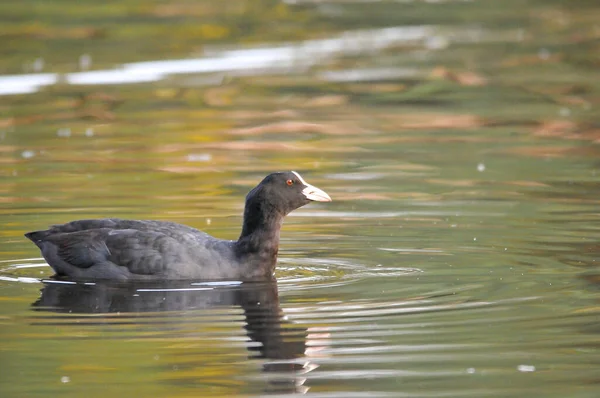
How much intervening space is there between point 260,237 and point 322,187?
3961mm

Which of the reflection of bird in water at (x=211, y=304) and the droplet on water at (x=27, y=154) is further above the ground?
the droplet on water at (x=27, y=154)

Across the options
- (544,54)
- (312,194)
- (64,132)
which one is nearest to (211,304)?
(312,194)

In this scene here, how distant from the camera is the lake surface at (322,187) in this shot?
26.8ft

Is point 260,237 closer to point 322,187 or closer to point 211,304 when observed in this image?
point 211,304

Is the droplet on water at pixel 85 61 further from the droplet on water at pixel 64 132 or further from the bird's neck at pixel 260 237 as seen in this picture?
the bird's neck at pixel 260 237

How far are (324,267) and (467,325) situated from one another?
2.26 metres

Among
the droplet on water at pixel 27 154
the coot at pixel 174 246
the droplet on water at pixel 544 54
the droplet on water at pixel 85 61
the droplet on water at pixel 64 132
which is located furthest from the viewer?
the droplet on water at pixel 544 54

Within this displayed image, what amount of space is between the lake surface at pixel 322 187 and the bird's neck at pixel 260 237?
244 mm

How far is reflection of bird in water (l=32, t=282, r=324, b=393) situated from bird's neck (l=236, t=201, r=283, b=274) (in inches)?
10.4

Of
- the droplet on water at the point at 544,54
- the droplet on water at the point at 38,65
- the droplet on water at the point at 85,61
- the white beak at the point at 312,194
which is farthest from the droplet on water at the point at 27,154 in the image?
the droplet on water at the point at 544,54

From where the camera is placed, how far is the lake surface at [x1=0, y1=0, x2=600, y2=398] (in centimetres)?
816

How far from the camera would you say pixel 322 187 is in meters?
14.8

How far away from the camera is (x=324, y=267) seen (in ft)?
36.1

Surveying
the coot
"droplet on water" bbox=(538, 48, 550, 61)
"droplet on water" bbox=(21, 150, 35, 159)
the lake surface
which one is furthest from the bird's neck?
"droplet on water" bbox=(538, 48, 550, 61)
